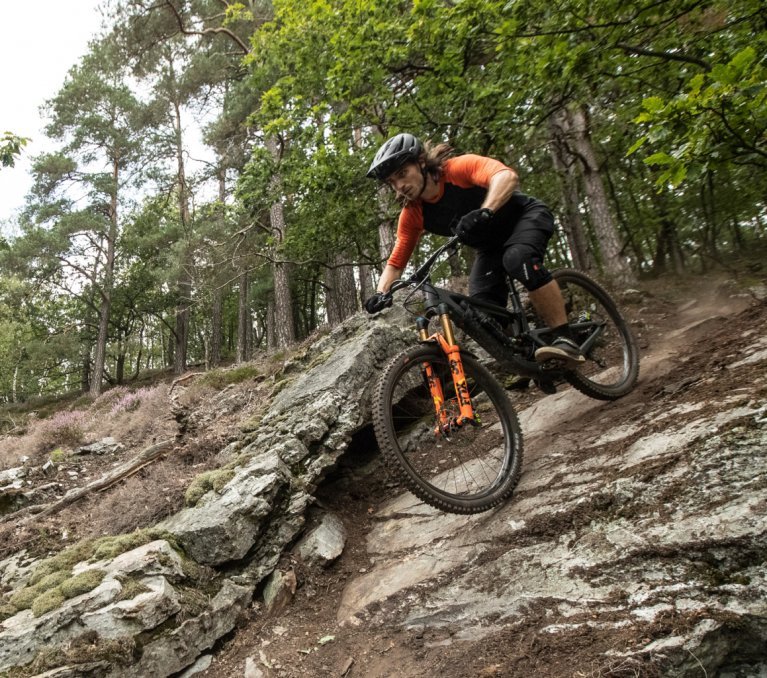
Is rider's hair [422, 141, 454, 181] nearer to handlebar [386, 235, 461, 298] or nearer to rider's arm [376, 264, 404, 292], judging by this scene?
handlebar [386, 235, 461, 298]

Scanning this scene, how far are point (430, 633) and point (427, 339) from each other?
1.93 metres

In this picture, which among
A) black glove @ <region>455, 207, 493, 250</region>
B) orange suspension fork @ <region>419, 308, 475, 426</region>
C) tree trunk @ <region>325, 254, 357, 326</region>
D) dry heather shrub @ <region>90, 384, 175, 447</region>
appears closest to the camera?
black glove @ <region>455, 207, 493, 250</region>

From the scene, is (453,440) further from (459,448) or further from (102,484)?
(102,484)

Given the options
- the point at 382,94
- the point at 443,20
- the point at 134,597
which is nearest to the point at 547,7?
the point at 443,20

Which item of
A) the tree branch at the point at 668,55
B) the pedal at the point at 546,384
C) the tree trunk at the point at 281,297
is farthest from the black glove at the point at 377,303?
the tree trunk at the point at 281,297

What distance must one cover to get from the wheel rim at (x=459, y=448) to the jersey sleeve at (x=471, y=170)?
1420 millimetres

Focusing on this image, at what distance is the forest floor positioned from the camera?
2.38m

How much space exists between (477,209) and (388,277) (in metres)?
1.01

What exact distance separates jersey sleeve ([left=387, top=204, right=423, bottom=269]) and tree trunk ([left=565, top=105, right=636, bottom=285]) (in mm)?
5741

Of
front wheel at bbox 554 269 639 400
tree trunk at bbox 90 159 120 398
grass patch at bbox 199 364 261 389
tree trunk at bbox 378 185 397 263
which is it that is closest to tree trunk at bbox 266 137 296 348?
grass patch at bbox 199 364 261 389

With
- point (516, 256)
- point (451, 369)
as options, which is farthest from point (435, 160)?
point (451, 369)

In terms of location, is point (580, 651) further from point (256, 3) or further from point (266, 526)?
point (256, 3)

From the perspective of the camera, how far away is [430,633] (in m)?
2.57

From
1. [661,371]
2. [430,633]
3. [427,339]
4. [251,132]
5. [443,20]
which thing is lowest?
[430,633]
